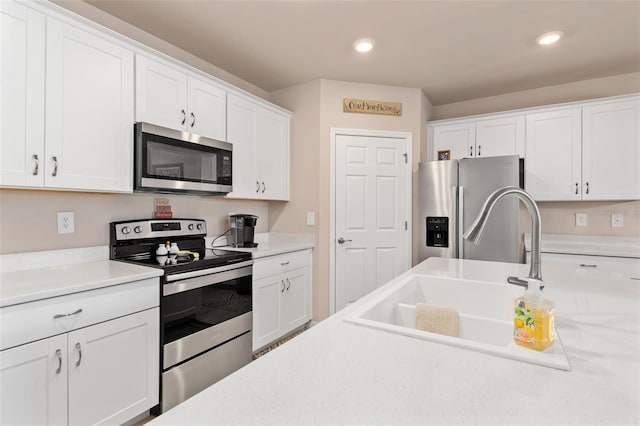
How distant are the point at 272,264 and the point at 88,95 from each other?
1.66m

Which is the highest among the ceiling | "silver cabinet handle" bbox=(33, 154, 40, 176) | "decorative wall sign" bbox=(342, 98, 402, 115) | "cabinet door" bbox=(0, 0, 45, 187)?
the ceiling

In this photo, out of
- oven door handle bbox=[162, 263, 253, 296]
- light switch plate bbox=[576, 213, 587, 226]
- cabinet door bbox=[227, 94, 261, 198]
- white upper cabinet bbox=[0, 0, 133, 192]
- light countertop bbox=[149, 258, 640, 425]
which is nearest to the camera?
light countertop bbox=[149, 258, 640, 425]

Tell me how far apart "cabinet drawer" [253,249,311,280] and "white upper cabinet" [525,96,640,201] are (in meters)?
2.33

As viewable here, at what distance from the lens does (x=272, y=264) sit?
8.75ft

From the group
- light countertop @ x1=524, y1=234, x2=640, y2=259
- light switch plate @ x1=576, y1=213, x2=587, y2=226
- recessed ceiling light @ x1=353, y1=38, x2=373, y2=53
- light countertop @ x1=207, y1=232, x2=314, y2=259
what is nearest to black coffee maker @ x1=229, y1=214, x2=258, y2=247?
light countertop @ x1=207, y1=232, x2=314, y2=259

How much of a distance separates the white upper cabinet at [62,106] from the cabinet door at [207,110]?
1.45 feet

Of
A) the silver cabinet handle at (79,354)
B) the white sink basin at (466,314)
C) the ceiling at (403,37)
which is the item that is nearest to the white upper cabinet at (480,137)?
the ceiling at (403,37)

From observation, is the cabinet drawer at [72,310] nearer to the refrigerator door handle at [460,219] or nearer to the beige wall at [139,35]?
the beige wall at [139,35]

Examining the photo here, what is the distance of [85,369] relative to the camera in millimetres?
1469

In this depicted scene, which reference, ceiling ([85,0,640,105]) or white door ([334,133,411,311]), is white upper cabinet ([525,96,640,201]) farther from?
white door ([334,133,411,311])

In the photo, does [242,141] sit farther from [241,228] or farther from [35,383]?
[35,383]

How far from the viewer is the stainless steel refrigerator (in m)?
2.89

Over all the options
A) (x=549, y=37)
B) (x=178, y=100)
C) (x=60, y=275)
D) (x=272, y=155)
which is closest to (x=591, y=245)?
(x=549, y=37)

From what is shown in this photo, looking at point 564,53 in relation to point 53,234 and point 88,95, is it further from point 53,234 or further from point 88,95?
point 53,234
